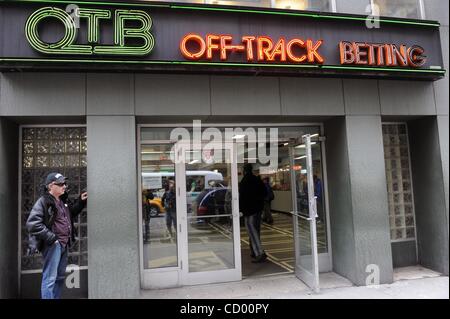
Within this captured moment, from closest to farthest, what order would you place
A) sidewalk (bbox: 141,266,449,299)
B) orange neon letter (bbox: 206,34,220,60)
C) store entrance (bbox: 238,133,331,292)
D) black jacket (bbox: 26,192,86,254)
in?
black jacket (bbox: 26,192,86,254)
orange neon letter (bbox: 206,34,220,60)
sidewalk (bbox: 141,266,449,299)
store entrance (bbox: 238,133,331,292)

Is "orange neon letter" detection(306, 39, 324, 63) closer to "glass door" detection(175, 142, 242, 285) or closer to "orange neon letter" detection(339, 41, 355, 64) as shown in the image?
"orange neon letter" detection(339, 41, 355, 64)

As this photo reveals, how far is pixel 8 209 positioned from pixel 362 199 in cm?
545

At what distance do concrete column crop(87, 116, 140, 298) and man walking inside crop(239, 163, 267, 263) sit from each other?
260 cm

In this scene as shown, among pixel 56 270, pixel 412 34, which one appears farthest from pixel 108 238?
pixel 412 34

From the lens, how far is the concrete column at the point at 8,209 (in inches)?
198

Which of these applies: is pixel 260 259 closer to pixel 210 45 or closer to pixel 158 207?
pixel 158 207

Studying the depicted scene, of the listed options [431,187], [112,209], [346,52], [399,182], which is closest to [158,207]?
[112,209]

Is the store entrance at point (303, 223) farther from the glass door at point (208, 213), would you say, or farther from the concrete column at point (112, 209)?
the concrete column at point (112, 209)

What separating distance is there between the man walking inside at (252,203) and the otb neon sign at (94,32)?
11.1 feet

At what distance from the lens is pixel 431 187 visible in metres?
6.45

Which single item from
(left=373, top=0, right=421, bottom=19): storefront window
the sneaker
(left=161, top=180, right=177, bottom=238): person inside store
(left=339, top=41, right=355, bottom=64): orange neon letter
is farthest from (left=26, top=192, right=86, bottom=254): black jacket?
(left=373, top=0, right=421, bottom=19): storefront window

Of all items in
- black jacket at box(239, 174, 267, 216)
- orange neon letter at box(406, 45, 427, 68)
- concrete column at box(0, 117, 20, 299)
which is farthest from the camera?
black jacket at box(239, 174, 267, 216)

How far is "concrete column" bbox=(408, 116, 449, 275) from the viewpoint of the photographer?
6.24 m

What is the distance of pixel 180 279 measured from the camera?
603cm
